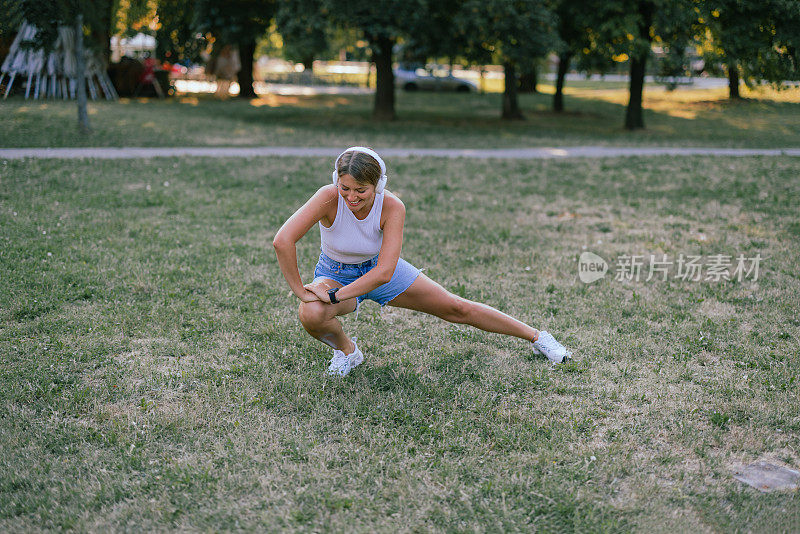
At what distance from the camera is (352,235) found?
3965mm

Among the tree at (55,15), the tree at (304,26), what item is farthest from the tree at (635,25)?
the tree at (55,15)

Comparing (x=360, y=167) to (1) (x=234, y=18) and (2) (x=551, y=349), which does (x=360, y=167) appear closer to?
(2) (x=551, y=349)

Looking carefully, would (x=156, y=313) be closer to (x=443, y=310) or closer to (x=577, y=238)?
(x=443, y=310)

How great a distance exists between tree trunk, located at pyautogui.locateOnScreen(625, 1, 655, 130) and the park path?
11.4 ft

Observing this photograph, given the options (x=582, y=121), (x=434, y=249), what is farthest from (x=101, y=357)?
(x=582, y=121)

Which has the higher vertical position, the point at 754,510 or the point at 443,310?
the point at 443,310

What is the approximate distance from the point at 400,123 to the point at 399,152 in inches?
257

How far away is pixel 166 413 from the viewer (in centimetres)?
379

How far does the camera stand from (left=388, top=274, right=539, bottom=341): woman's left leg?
4234mm

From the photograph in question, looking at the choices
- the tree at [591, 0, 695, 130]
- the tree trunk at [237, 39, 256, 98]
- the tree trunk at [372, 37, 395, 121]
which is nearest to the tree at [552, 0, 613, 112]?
the tree at [591, 0, 695, 130]

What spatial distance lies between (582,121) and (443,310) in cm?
1947

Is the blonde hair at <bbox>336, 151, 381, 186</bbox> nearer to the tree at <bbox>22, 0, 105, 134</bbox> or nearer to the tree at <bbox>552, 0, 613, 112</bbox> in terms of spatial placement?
the tree at <bbox>22, 0, 105, 134</bbox>

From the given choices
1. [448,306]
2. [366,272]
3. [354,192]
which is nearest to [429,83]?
[448,306]

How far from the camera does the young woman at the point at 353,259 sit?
3715mm
